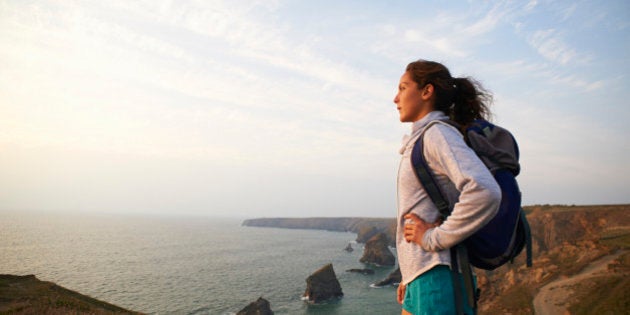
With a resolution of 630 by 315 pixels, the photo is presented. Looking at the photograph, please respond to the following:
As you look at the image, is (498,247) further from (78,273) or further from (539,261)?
(78,273)

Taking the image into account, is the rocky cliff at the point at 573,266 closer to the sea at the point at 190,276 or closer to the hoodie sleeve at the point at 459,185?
the sea at the point at 190,276

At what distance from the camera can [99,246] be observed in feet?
321

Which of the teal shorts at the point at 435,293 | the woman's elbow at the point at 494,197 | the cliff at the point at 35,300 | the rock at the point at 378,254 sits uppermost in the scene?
the woman's elbow at the point at 494,197

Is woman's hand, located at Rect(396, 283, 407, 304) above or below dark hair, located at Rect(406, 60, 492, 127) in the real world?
below

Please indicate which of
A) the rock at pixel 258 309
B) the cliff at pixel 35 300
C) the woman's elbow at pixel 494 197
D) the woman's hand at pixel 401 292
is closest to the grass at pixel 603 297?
the woman's hand at pixel 401 292

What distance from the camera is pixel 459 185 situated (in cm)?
202

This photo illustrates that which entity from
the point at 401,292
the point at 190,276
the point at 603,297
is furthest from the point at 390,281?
the point at 401,292

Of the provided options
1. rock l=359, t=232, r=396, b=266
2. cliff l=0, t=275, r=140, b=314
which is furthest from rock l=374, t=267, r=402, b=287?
cliff l=0, t=275, r=140, b=314

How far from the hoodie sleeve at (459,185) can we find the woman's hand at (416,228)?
0.14 feet

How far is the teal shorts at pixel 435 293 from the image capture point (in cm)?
205

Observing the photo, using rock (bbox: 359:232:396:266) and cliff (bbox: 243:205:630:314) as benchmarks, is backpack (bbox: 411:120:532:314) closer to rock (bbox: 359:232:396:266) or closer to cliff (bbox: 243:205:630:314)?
cliff (bbox: 243:205:630:314)

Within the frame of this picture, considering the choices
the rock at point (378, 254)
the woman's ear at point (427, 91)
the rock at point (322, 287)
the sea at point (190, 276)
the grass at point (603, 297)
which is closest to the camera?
the woman's ear at point (427, 91)

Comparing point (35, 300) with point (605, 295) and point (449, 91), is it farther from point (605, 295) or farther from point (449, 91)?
point (605, 295)

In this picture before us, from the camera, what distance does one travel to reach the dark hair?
2.48m
